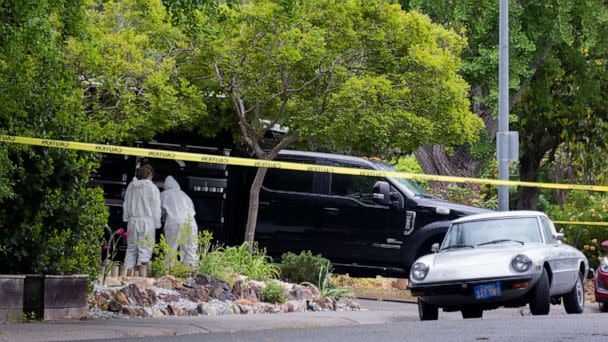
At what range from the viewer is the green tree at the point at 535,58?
29391 mm

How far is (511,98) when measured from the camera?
1224 inches

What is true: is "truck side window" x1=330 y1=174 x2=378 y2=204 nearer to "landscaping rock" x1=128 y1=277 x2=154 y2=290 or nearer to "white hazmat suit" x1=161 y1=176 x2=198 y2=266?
"white hazmat suit" x1=161 y1=176 x2=198 y2=266

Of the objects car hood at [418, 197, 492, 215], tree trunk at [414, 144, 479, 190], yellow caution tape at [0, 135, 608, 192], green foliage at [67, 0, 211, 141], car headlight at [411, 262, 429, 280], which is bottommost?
car headlight at [411, 262, 429, 280]

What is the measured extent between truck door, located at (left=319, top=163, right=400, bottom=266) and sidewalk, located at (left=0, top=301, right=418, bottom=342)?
164 inches

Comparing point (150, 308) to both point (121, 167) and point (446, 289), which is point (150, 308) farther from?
point (121, 167)

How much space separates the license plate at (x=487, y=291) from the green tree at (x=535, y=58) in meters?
14.1

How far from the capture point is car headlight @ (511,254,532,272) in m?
15.3

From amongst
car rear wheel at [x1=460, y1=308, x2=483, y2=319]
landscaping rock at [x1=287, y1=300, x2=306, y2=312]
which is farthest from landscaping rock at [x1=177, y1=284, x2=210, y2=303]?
car rear wheel at [x1=460, y1=308, x2=483, y2=319]

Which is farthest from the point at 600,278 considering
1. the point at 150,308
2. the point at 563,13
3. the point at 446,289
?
the point at 563,13

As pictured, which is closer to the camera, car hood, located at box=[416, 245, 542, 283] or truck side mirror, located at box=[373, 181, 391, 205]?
car hood, located at box=[416, 245, 542, 283]

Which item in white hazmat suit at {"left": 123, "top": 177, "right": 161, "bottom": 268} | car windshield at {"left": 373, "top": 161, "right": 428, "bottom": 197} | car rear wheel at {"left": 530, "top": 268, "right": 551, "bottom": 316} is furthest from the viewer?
car windshield at {"left": 373, "top": 161, "right": 428, "bottom": 197}

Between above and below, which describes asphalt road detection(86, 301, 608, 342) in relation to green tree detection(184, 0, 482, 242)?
below

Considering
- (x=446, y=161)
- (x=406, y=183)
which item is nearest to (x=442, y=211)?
(x=406, y=183)

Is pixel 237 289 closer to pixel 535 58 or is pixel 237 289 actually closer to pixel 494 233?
pixel 494 233
